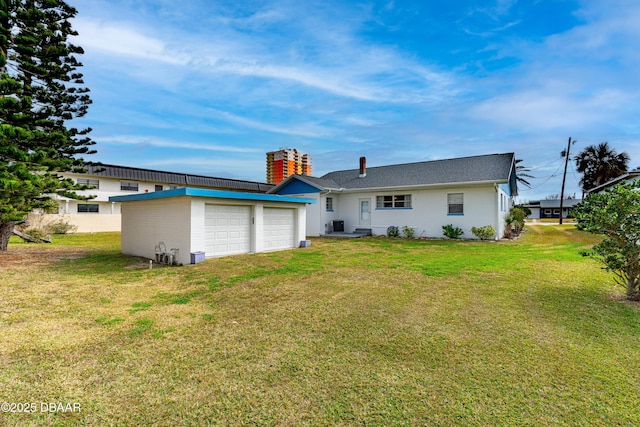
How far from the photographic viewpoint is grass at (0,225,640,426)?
7.80ft

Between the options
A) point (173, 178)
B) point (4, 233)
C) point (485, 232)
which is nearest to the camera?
point (4, 233)

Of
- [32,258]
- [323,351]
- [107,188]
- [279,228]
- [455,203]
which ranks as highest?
[107,188]

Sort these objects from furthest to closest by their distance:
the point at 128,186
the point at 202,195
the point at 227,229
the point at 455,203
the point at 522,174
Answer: the point at 522,174, the point at 128,186, the point at 455,203, the point at 227,229, the point at 202,195

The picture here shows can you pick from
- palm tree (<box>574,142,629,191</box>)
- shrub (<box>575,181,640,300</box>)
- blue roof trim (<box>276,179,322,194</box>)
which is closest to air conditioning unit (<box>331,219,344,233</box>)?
blue roof trim (<box>276,179,322,194</box>)

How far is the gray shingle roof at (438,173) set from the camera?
15.9 metres

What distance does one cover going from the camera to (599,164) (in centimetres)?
3472

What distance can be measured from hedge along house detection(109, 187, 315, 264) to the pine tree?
2972 millimetres

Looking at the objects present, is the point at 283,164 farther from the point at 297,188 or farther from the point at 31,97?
the point at 31,97

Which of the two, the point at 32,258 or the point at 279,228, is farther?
the point at 279,228

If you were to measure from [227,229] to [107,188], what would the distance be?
1976 centimetres

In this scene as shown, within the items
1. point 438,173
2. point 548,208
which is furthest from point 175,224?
point 548,208

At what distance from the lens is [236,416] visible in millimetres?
2303

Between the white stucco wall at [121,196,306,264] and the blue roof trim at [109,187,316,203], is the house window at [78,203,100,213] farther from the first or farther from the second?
the blue roof trim at [109,187,316,203]

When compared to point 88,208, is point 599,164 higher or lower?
higher
